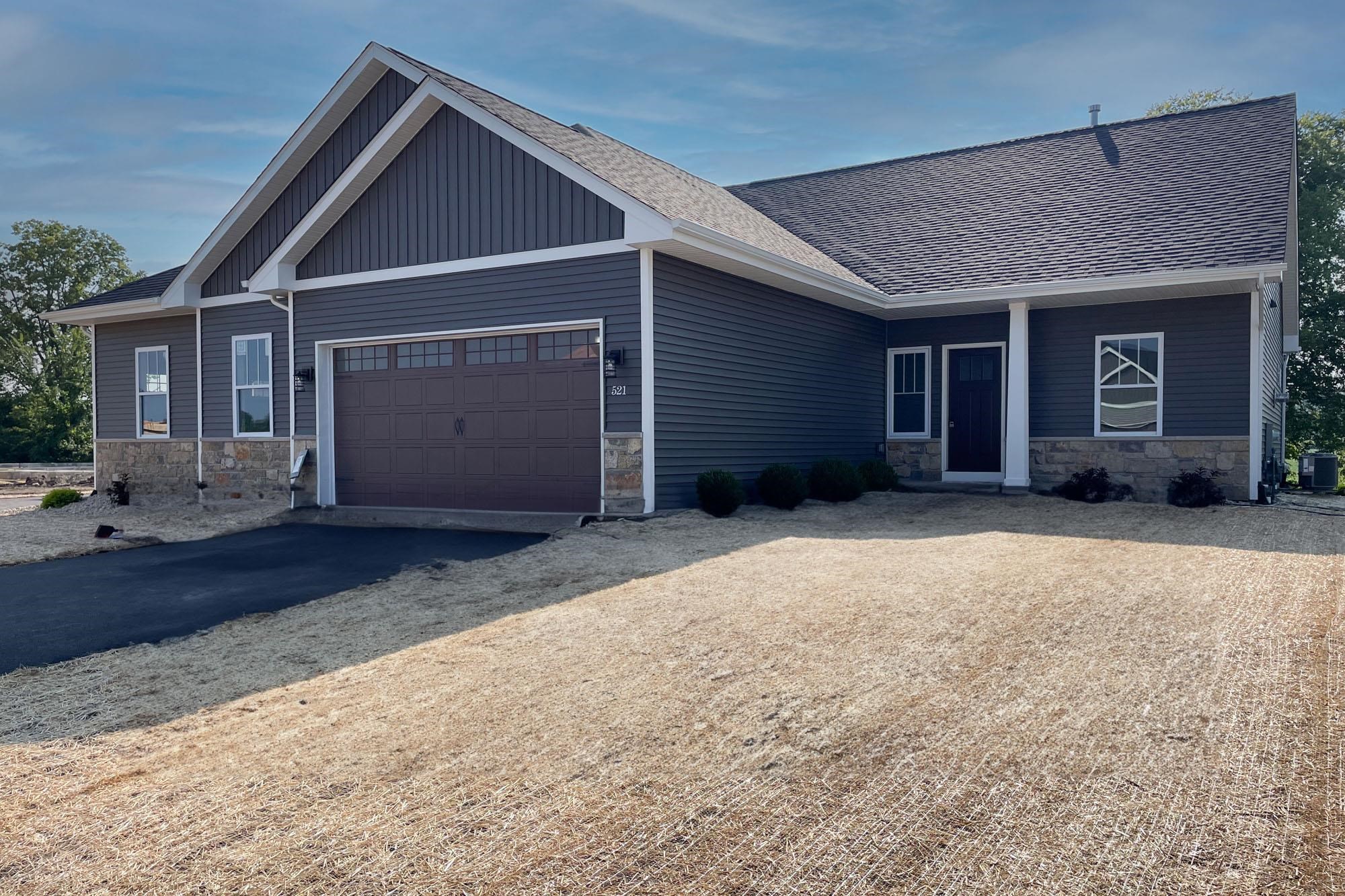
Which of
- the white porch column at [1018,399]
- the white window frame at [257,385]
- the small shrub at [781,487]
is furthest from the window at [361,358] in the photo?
the white porch column at [1018,399]

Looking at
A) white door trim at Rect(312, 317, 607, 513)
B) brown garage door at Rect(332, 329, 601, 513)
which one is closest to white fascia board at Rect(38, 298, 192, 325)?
white door trim at Rect(312, 317, 607, 513)

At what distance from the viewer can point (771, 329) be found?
13109 millimetres

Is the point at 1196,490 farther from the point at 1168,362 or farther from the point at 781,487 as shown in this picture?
the point at 781,487

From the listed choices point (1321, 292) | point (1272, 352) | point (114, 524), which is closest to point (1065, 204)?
point (1272, 352)

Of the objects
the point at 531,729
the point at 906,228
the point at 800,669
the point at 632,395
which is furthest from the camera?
the point at 906,228

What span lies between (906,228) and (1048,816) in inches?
569

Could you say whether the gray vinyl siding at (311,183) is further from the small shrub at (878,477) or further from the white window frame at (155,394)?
the small shrub at (878,477)

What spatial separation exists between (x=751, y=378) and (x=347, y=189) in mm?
5931

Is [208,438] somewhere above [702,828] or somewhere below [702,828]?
above

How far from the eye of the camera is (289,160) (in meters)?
13.8

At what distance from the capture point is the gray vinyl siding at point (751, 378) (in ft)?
36.8

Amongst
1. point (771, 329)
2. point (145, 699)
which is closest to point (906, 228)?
point (771, 329)

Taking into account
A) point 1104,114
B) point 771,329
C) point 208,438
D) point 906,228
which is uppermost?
point 1104,114

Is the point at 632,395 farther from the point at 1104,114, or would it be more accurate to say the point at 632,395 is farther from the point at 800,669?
the point at 1104,114
